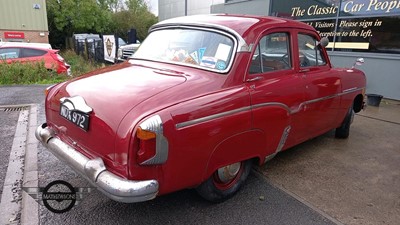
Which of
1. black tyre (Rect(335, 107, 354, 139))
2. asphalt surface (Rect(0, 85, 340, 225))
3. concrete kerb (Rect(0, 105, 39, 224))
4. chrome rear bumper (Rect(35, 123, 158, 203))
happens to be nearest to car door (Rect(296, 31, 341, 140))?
black tyre (Rect(335, 107, 354, 139))

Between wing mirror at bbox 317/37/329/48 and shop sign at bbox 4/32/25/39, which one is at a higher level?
wing mirror at bbox 317/37/329/48

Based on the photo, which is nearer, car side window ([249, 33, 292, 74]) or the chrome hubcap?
the chrome hubcap

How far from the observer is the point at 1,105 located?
242 inches

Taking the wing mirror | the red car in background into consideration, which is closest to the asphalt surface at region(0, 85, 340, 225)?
the wing mirror

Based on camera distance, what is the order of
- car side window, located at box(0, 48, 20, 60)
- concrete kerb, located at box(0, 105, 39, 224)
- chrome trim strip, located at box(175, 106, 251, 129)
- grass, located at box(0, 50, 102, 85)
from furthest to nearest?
car side window, located at box(0, 48, 20, 60) → grass, located at box(0, 50, 102, 85) → concrete kerb, located at box(0, 105, 39, 224) → chrome trim strip, located at box(175, 106, 251, 129)

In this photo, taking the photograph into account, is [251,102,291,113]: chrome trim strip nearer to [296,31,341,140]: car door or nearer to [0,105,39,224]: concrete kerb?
[296,31,341,140]: car door

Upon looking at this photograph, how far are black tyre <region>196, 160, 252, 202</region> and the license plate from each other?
3.66 feet

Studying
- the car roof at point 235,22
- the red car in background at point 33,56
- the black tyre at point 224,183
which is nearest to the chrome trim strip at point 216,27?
the car roof at point 235,22

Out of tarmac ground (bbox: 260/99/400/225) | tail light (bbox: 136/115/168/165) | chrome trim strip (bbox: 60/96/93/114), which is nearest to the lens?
tail light (bbox: 136/115/168/165)

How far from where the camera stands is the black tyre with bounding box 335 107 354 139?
492 cm

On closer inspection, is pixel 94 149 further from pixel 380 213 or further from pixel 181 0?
pixel 181 0

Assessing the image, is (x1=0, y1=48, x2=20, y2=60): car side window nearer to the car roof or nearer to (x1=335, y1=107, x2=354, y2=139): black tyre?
the car roof

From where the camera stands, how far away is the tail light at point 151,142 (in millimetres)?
2164

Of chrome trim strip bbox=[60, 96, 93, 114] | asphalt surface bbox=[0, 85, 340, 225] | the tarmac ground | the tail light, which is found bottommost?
the tarmac ground
